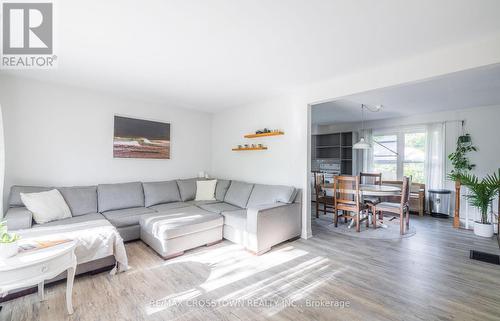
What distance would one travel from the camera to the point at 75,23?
184cm

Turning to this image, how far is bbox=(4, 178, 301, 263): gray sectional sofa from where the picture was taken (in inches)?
109

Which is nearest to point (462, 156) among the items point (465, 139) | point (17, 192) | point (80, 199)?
point (465, 139)

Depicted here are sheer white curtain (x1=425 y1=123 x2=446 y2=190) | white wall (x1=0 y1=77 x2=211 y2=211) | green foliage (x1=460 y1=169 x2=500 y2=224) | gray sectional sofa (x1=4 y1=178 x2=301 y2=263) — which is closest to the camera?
gray sectional sofa (x1=4 y1=178 x2=301 y2=263)

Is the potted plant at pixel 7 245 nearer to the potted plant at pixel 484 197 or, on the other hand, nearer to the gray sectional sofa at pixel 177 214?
the gray sectional sofa at pixel 177 214

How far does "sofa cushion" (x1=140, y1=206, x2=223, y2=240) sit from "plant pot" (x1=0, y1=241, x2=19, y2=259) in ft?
4.25

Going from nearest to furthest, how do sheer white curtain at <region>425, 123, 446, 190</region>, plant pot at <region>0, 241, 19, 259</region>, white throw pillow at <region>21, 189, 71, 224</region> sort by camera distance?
plant pot at <region>0, 241, 19, 259</region>
white throw pillow at <region>21, 189, 71, 224</region>
sheer white curtain at <region>425, 123, 446, 190</region>

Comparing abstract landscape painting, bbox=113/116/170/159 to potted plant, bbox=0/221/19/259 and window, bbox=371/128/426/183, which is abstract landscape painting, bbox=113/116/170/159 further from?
window, bbox=371/128/426/183

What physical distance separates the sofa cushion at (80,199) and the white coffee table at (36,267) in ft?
5.23

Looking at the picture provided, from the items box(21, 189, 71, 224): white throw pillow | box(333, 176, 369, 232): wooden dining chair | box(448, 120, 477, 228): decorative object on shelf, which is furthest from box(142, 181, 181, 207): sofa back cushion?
box(448, 120, 477, 228): decorative object on shelf

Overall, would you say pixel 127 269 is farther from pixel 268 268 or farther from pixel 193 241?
pixel 268 268

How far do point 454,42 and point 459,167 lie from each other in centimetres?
→ 369

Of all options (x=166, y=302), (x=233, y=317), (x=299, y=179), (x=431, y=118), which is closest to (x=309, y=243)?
(x=299, y=179)

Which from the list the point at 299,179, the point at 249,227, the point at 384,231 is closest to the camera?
the point at 249,227

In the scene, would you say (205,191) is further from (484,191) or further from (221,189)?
(484,191)
